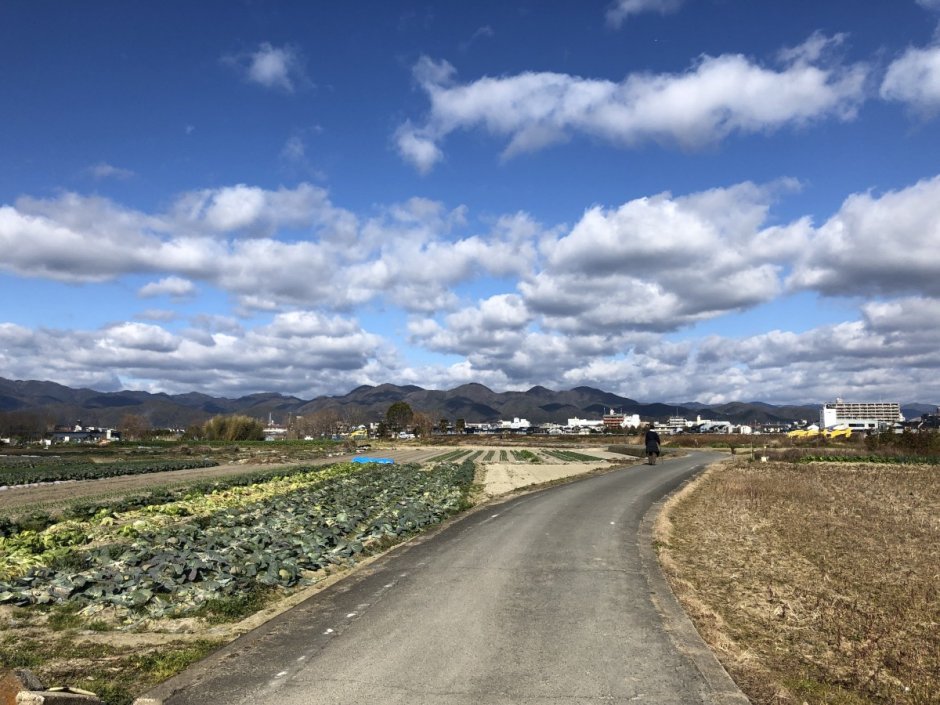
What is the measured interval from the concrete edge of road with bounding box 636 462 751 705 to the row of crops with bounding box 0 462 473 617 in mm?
6869

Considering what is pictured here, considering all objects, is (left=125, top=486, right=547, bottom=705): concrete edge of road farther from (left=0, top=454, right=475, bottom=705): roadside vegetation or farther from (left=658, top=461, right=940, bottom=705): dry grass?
(left=658, top=461, right=940, bottom=705): dry grass

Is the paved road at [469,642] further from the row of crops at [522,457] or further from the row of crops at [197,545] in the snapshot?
the row of crops at [522,457]

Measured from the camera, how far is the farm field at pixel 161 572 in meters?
8.92

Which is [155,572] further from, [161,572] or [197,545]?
[197,545]

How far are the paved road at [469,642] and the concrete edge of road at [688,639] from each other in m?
0.11

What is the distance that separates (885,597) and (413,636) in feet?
28.5

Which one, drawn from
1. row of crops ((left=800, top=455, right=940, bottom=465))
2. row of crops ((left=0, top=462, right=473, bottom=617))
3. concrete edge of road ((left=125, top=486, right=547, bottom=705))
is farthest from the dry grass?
row of crops ((left=800, top=455, right=940, bottom=465))

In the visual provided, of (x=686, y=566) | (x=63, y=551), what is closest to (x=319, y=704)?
(x=686, y=566)

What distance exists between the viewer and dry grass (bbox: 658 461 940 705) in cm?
805

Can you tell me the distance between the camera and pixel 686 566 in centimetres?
1496

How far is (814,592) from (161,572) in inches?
484

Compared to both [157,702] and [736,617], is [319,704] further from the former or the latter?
[736,617]

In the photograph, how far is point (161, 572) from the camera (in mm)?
12680

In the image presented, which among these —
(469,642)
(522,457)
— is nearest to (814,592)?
(469,642)
